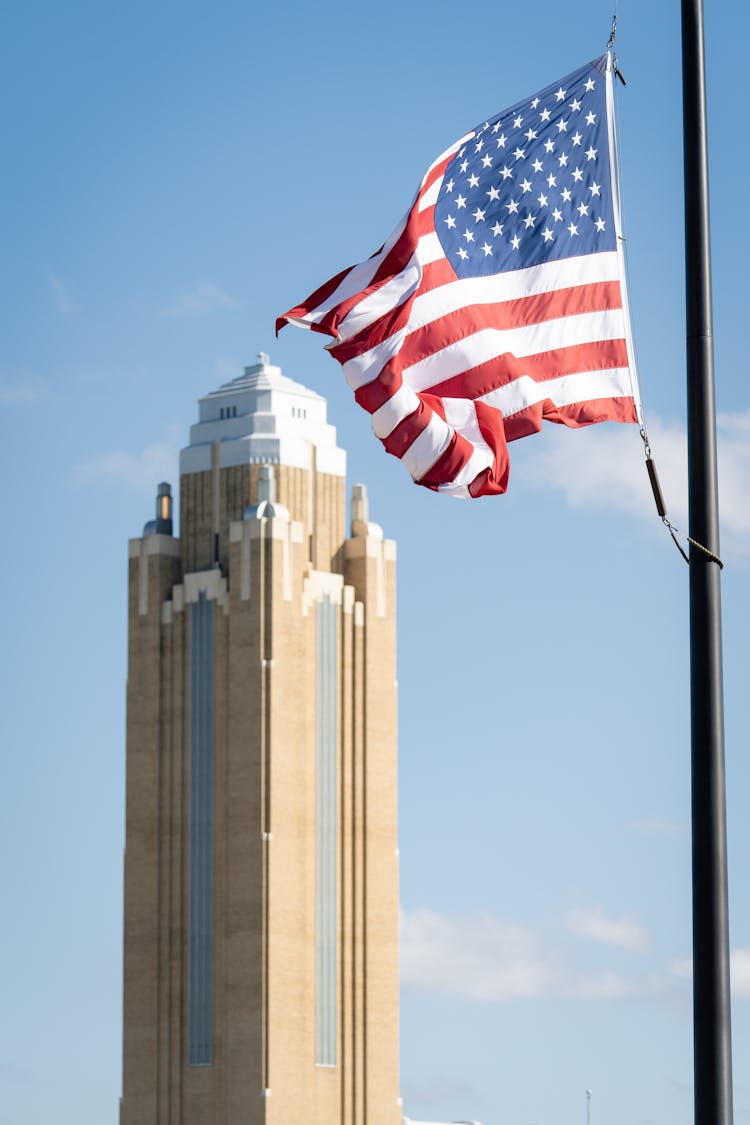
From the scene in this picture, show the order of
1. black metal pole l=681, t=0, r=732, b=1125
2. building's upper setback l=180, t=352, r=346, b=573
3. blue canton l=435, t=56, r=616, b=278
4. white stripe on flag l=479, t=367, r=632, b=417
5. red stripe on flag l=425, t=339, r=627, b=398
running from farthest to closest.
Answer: building's upper setback l=180, t=352, r=346, b=573 < blue canton l=435, t=56, r=616, b=278 < red stripe on flag l=425, t=339, r=627, b=398 < white stripe on flag l=479, t=367, r=632, b=417 < black metal pole l=681, t=0, r=732, b=1125

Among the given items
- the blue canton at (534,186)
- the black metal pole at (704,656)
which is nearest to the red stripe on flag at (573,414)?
the blue canton at (534,186)

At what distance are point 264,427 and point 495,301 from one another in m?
59.3

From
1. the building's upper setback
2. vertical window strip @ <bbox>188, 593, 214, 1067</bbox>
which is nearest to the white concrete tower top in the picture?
the building's upper setback

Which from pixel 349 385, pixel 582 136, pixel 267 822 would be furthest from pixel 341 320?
pixel 267 822

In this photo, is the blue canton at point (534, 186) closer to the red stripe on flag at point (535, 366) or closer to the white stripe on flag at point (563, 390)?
the red stripe on flag at point (535, 366)

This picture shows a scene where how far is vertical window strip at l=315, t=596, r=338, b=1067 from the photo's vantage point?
236 feet

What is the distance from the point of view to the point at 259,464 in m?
75.0

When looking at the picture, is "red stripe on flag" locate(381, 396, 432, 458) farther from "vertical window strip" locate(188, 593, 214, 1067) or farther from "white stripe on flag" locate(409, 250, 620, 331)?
"vertical window strip" locate(188, 593, 214, 1067)

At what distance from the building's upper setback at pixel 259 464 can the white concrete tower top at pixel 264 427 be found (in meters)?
0.03

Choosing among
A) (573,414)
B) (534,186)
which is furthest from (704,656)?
(534,186)

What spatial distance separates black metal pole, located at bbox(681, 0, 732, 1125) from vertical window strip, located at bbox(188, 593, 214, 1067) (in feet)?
197

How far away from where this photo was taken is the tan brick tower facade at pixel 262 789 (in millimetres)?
70562

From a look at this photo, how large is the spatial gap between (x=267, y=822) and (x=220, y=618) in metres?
6.90

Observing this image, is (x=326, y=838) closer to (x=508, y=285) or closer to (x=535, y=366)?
(x=508, y=285)
